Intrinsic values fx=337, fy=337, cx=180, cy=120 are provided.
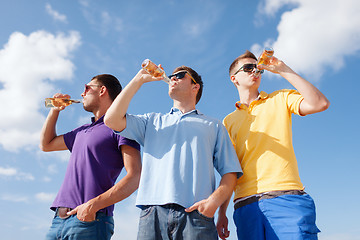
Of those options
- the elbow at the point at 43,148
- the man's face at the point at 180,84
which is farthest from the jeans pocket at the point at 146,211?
the elbow at the point at 43,148

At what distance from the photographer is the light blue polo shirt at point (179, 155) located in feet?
11.6

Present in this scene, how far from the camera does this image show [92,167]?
423 centimetres

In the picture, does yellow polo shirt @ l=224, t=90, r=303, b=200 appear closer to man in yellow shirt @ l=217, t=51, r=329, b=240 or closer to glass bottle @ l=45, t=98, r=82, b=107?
man in yellow shirt @ l=217, t=51, r=329, b=240

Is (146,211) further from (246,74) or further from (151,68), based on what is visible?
(246,74)

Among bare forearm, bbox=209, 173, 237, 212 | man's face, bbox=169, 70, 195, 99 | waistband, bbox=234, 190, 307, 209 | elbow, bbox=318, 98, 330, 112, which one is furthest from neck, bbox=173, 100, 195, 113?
elbow, bbox=318, 98, 330, 112

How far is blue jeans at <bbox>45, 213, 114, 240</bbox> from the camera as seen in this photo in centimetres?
388

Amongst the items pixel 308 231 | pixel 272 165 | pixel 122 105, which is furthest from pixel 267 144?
pixel 122 105

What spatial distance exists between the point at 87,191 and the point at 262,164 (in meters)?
2.12

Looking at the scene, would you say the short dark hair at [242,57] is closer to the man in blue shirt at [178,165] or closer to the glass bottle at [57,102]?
the man in blue shirt at [178,165]

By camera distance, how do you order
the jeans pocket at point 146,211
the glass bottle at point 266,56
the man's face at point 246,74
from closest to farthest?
1. the jeans pocket at point 146,211
2. the glass bottle at point 266,56
3. the man's face at point 246,74

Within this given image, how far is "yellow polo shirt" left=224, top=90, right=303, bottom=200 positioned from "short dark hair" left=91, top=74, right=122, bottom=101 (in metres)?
1.93

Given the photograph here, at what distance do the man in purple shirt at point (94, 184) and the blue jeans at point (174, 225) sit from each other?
0.75m

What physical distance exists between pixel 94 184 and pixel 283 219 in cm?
224

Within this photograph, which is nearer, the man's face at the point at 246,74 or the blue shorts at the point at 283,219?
the blue shorts at the point at 283,219
